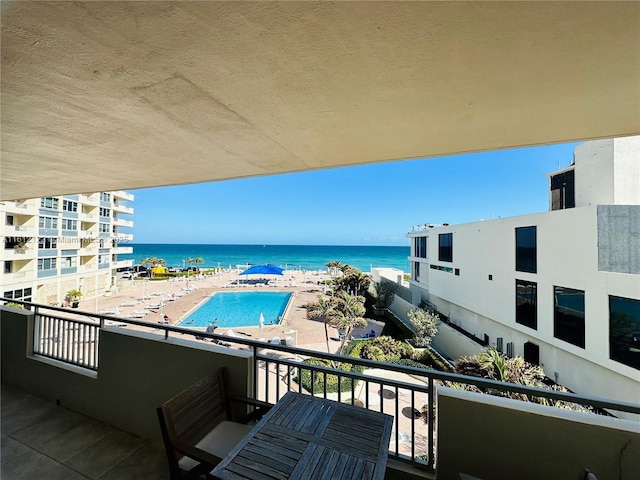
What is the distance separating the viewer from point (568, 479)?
1.36m

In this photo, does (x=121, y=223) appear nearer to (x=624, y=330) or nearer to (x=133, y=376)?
(x=133, y=376)

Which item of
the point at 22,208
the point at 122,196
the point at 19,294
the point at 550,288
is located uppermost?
the point at 122,196

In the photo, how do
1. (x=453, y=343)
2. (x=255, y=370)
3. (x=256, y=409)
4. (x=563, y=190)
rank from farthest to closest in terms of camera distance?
(x=453, y=343) < (x=563, y=190) < (x=255, y=370) < (x=256, y=409)

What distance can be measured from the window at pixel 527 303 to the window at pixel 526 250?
0.57 metres

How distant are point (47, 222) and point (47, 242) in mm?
1246

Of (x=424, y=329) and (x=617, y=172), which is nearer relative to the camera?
(x=617, y=172)

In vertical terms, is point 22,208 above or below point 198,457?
above

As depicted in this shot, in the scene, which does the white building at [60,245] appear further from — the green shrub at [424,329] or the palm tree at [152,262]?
the green shrub at [424,329]

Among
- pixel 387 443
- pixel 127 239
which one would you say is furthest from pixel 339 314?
pixel 127 239

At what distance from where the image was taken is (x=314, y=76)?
3.87ft

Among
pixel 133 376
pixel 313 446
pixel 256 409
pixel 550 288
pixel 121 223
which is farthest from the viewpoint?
pixel 121 223

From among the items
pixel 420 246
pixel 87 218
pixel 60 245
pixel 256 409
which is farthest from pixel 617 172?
pixel 87 218

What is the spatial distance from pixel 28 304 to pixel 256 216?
4994 cm

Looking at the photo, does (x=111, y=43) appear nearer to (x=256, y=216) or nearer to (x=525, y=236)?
(x=525, y=236)
